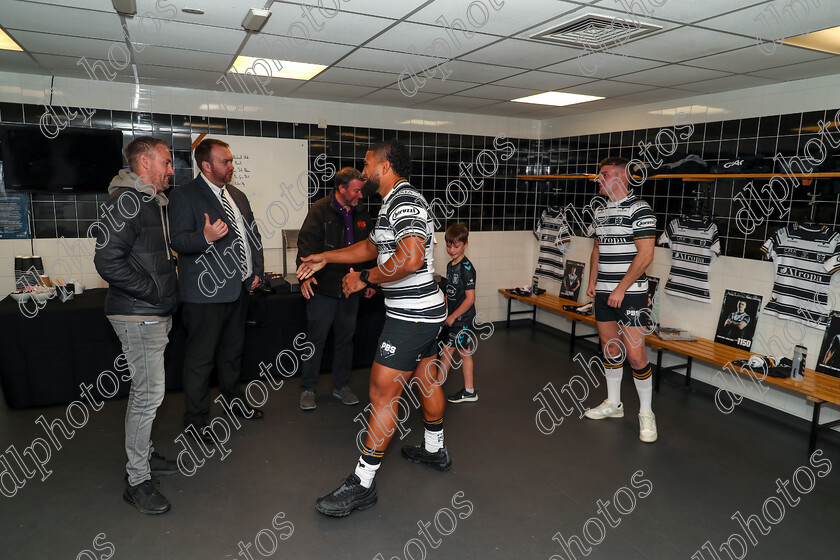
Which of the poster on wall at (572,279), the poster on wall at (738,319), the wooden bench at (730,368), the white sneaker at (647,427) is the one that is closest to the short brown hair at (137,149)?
the white sneaker at (647,427)

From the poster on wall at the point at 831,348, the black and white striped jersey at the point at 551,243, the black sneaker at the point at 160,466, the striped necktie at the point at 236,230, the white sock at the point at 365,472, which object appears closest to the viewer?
the white sock at the point at 365,472

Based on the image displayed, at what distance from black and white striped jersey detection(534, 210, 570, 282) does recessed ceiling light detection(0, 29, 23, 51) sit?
472 cm

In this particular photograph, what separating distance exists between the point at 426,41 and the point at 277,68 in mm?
1239

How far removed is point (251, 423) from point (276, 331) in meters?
0.87

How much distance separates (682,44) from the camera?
273cm

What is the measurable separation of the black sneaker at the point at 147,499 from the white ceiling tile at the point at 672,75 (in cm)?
366

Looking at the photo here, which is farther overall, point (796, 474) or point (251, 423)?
point (251, 423)

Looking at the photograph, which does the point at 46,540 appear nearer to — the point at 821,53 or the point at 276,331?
the point at 276,331

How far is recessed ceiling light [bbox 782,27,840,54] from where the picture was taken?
101 inches

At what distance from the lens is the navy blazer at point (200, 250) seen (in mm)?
2795

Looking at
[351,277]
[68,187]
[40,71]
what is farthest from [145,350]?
[40,71]

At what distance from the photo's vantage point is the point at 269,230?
4633mm

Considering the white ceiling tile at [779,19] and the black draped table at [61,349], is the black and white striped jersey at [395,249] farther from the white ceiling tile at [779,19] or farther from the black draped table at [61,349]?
the black draped table at [61,349]

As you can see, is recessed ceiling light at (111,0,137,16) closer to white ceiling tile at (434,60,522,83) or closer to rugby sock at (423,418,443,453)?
white ceiling tile at (434,60,522,83)
